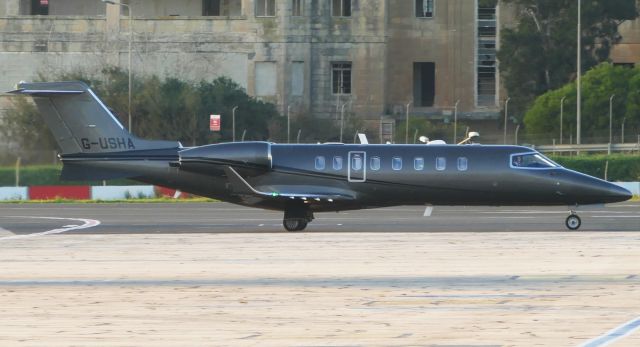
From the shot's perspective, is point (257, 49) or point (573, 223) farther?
point (257, 49)

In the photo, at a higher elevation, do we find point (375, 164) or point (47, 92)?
point (47, 92)

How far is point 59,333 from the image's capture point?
18.4 meters

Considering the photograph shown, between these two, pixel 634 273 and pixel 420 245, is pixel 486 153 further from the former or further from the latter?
pixel 634 273

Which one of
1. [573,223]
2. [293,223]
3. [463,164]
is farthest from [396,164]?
[573,223]

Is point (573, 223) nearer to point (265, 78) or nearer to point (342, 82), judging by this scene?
point (265, 78)

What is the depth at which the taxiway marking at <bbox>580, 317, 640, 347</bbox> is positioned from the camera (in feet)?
56.5

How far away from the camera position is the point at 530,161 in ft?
126

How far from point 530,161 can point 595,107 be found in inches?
1575

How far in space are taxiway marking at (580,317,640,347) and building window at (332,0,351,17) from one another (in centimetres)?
6756

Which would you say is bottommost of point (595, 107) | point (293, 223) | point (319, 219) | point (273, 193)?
point (319, 219)

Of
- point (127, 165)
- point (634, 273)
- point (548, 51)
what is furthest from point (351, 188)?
point (548, 51)

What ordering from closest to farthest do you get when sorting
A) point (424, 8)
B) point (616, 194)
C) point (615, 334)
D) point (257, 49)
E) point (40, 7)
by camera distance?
point (615, 334) < point (616, 194) < point (257, 49) < point (424, 8) < point (40, 7)

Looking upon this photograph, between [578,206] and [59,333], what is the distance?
22632 millimetres

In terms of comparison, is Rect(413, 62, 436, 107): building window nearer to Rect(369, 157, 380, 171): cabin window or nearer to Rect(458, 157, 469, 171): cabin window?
Rect(458, 157, 469, 171): cabin window
